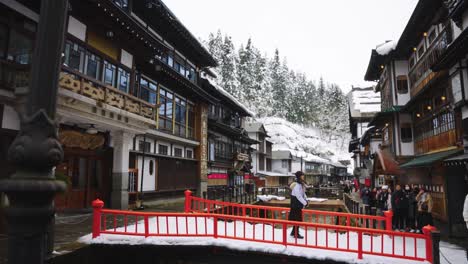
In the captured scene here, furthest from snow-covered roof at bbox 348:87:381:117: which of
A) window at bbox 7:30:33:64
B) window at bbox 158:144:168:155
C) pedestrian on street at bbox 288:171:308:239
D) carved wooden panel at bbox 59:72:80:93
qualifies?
window at bbox 7:30:33:64

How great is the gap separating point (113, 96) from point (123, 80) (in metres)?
3.46

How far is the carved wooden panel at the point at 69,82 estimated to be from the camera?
34.9ft

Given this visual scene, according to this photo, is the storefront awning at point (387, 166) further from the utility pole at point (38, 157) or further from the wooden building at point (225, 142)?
the utility pole at point (38, 157)

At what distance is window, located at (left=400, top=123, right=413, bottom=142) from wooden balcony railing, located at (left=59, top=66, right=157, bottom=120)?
18.1m

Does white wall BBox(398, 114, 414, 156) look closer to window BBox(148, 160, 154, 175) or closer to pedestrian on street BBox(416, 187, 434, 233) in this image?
pedestrian on street BBox(416, 187, 434, 233)

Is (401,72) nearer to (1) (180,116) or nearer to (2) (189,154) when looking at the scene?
(1) (180,116)

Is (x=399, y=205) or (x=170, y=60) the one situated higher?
(x=170, y=60)

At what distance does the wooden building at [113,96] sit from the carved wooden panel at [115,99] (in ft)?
0.18

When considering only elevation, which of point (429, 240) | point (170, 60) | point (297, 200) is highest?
point (170, 60)

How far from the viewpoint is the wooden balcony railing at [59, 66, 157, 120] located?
11.0m

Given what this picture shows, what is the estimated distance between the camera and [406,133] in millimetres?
23094

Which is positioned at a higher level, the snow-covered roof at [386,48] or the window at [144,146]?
the snow-covered roof at [386,48]

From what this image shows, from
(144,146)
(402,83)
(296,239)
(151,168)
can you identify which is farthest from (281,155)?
(296,239)

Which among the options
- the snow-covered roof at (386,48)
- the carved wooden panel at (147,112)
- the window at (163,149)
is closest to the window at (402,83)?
the snow-covered roof at (386,48)
